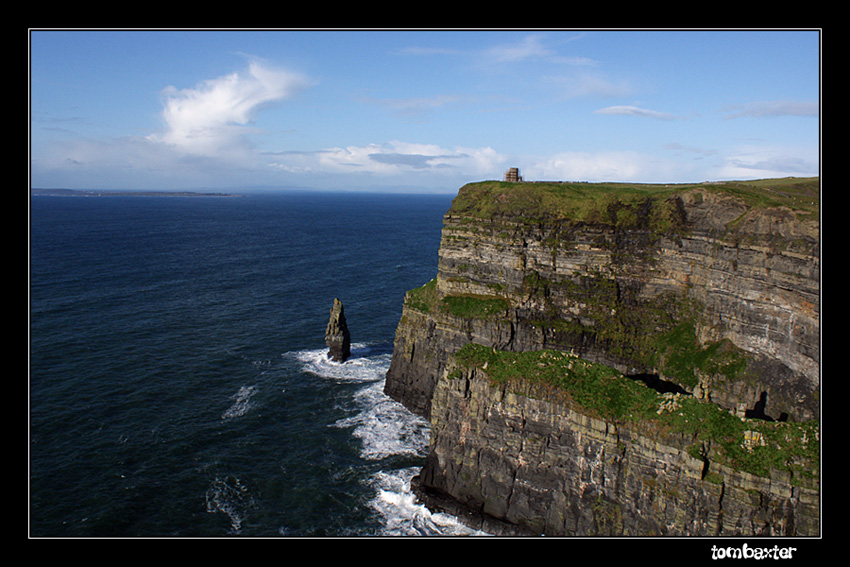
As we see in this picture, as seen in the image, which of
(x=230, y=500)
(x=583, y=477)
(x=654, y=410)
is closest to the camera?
(x=654, y=410)

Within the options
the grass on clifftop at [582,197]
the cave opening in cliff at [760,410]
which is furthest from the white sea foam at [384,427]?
the cave opening in cliff at [760,410]

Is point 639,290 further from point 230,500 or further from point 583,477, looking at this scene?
point 230,500

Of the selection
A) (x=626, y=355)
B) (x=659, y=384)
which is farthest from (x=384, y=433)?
(x=659, y=384)

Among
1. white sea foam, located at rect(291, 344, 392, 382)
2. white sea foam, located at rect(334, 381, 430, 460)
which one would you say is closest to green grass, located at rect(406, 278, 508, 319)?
white sea foam, located at rect(334, 381, 430, 460)

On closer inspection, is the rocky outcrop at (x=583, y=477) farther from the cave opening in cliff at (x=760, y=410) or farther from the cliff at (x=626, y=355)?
the cave opening in cliff at (x=760, y=410)

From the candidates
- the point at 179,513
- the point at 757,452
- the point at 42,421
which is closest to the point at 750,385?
the point at 757,452
